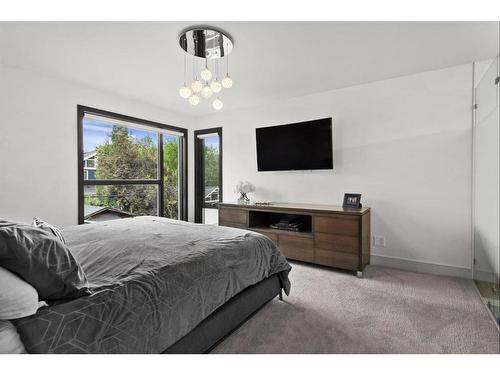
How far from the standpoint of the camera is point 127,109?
3709 mm

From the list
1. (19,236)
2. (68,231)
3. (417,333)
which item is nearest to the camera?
(19,236)

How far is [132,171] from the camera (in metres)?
3.91

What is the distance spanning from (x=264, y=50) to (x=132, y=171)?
2686mm

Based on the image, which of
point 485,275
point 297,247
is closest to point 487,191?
point 485,275

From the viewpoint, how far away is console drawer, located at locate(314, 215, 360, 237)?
2.76m

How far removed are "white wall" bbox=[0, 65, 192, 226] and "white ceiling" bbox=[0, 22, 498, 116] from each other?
187mm

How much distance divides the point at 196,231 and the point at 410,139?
2596mm

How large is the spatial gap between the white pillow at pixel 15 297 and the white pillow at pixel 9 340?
26 millimetres

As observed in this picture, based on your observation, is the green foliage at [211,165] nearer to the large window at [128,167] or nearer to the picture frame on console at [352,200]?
the large window at [128,167]

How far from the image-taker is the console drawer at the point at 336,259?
9.14 ft

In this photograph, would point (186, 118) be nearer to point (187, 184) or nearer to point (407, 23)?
point (187, 184)

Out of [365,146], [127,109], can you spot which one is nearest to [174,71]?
[127,109]

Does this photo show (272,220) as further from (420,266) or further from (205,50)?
(205,50)

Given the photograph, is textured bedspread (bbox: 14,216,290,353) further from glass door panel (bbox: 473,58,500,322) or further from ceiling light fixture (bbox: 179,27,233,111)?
glass door panel (bbox: 473,58,500,322)
